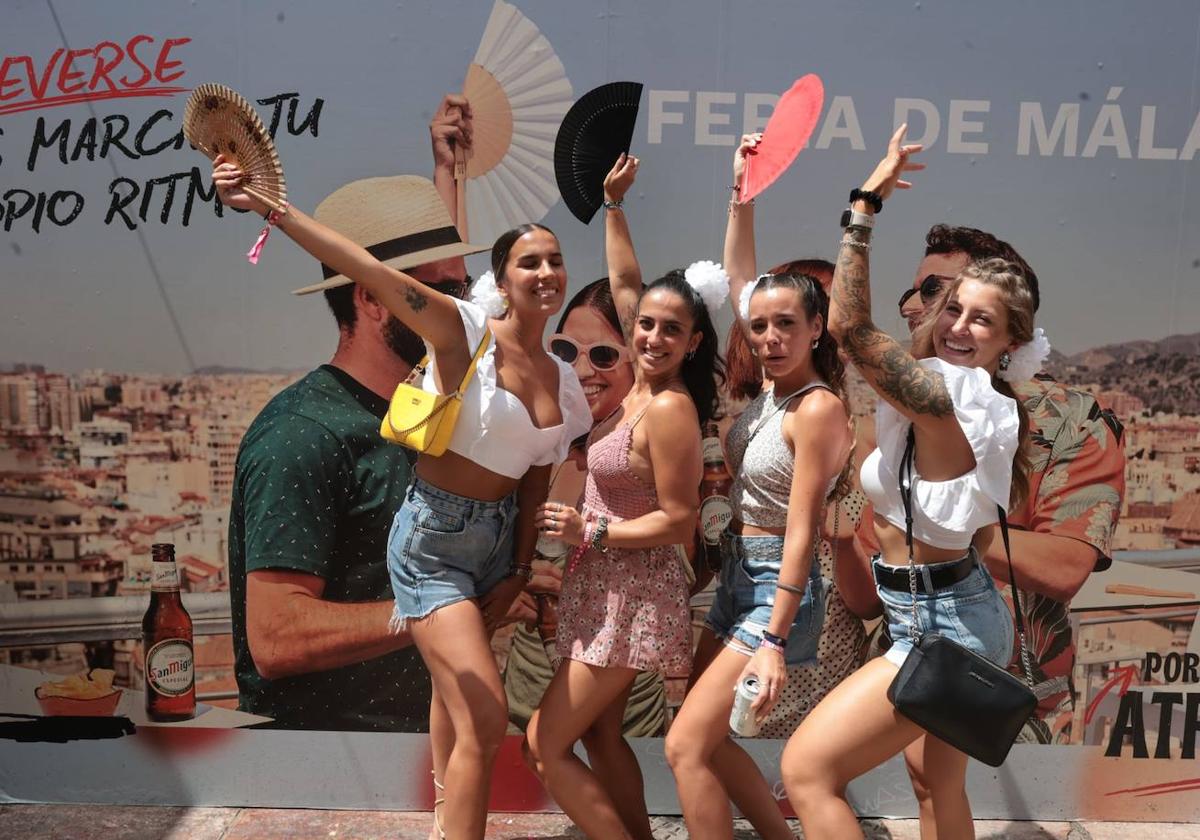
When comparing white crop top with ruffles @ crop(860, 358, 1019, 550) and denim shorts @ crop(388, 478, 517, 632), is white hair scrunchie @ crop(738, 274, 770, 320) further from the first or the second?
denim shorts @ crop(388, 478, 517, 632)

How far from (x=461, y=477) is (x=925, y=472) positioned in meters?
1.41

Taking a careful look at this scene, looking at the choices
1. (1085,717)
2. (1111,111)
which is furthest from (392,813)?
(1111,111)

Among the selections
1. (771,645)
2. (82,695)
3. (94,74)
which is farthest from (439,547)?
(94,74)

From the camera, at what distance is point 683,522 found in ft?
9.84

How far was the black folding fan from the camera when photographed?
361 centimetres

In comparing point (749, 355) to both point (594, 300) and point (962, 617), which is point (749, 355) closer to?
point (594, 300)

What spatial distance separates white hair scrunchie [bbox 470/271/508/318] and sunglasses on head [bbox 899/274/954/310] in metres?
1.71

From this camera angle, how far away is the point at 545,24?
381 cm

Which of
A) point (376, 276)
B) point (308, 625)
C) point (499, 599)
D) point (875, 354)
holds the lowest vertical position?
point (308, 625)

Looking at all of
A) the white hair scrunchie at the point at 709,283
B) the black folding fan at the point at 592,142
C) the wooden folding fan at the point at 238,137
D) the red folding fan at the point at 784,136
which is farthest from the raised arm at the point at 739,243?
the wooden folding fan at the point at 238,137

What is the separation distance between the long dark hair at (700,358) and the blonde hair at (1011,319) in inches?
26.4

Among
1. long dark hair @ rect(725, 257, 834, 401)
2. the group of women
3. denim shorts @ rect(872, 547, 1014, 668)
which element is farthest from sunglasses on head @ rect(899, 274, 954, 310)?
denim shorts @ rect(872, 547, 1014, 668)

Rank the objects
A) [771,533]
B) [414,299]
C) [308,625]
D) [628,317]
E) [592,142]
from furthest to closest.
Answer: [308,625]
[592,142]
[628,317]
[771,533]
[414,299]

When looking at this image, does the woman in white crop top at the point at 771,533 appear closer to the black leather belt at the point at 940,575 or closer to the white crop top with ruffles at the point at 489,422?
the black leather belt at the point at 940,575
